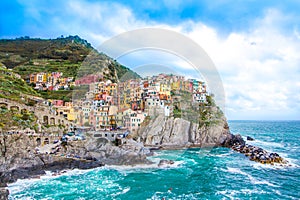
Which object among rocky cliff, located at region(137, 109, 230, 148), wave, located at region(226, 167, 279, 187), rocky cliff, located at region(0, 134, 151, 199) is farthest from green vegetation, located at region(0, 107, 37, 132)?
wave, located at region(226, 167, 279, 187)

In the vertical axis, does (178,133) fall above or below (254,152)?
above

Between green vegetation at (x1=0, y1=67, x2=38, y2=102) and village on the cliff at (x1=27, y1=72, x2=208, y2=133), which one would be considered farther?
village on the cliff at (x1=27, y1=72, x2=208, y2=133)

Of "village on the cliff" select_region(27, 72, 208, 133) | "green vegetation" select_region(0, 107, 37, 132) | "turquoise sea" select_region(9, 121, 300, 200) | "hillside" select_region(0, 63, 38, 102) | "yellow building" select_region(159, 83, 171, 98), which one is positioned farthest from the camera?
"yellow building" select_region(159, 83, 171, 98)

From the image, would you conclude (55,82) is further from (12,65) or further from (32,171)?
(32,171)

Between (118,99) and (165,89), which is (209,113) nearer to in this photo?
(165,89)

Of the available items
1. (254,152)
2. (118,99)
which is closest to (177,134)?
(254,152)

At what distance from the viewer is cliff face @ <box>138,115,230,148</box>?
1718 inches

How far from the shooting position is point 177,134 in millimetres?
44844

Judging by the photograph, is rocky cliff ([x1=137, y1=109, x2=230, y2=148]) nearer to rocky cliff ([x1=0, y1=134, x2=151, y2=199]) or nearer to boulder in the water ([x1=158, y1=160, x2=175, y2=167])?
rocky cliff ([x1=0, y1=134, x2=151, y2=199])

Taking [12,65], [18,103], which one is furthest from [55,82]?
[18,103]

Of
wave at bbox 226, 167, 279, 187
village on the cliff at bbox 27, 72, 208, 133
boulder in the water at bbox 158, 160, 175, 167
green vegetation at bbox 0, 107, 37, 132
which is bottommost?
wave at bbox 226, 167, 279, 187

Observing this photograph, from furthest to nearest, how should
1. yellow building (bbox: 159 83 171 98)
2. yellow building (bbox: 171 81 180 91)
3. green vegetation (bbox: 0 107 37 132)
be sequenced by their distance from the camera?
yellow building (bbox: 171 81 180 91) < yellow building (bbox: 159 83 171 98) < green vegetation (bbox: 0 107 37 132)

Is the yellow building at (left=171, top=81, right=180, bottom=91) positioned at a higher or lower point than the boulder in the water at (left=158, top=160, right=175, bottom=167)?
higher

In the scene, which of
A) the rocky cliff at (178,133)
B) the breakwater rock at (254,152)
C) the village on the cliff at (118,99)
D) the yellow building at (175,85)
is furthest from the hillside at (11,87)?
the breakwater rock at (254,152)
